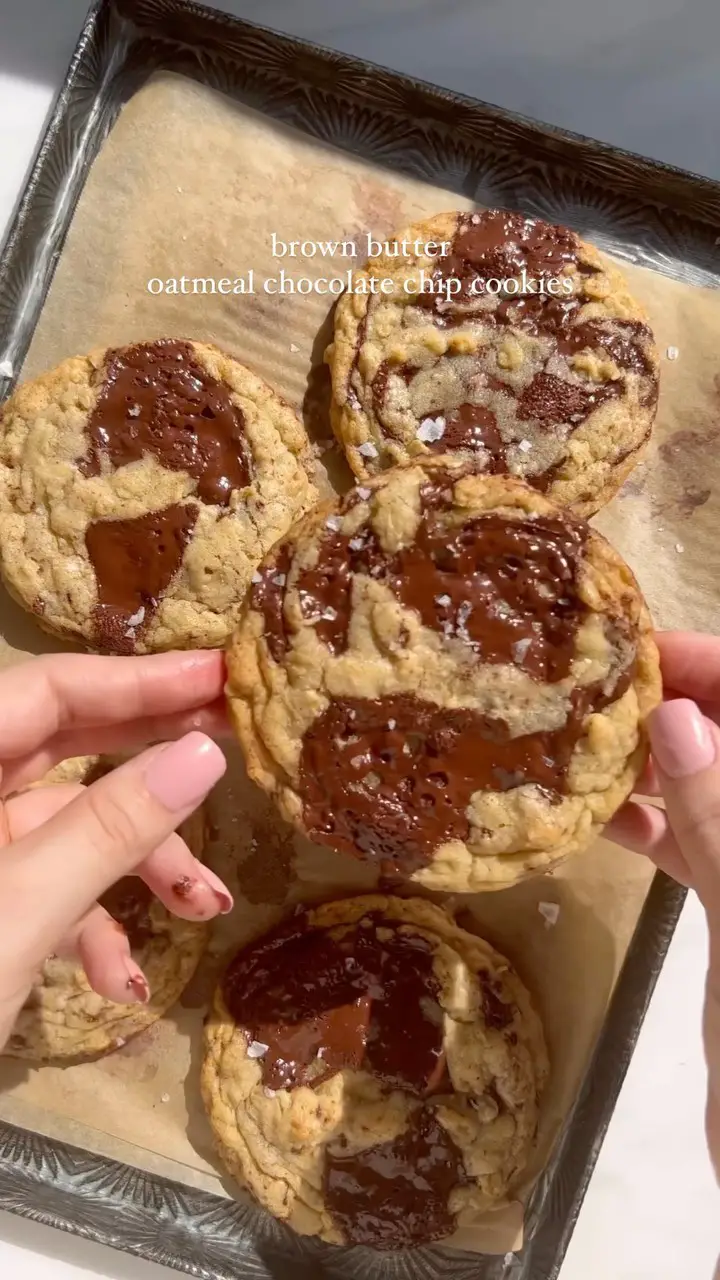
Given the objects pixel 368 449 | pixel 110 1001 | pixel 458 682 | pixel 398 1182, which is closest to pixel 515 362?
pixel 368 449

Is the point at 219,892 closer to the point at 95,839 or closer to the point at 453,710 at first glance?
the point at 95,839

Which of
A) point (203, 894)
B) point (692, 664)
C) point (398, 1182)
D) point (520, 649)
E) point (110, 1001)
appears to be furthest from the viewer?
point (110, 1001)

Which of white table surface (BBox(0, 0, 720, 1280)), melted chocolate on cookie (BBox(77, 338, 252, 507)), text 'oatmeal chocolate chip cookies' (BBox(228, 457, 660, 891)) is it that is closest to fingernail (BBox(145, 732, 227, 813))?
text 'oatmeal chocolate chip cookies' (BBox(228, 457, 660, 891))

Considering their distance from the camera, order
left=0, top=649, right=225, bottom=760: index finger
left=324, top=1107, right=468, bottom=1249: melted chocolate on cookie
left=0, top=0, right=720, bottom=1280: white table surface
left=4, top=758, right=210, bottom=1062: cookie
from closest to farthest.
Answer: left=0, top=649, right=225, bottom=760: index finger
left=324, top=1107, right=468, bottom=1249: melted chocolate on cookie
left=4, top=758, right=210, bottom=1062: cookie
left=0, top=0, right=720, bottom=1280: white table surface

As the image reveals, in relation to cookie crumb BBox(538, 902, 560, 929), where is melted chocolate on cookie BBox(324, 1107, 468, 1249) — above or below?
below

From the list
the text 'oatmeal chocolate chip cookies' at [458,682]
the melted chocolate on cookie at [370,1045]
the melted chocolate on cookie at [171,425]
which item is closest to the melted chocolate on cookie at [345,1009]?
the melted chocolate on cookie at [370,1045]

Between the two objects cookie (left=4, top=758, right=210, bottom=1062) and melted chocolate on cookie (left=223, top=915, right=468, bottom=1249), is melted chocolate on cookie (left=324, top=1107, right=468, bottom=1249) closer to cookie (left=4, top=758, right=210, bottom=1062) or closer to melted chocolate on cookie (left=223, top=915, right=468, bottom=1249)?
melted chocolate on cookie (left=223, top=915, right=468, bottom=1249)

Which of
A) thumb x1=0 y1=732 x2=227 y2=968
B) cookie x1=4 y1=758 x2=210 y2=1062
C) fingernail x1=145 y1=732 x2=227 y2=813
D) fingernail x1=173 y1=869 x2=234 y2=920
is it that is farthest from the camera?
cookie x1=4 y1=758 x2=210 y2=1062

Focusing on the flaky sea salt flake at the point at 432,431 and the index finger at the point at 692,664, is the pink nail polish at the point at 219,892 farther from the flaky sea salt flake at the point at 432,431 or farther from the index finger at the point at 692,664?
the flaky sea salt flake at the point at 432,431
